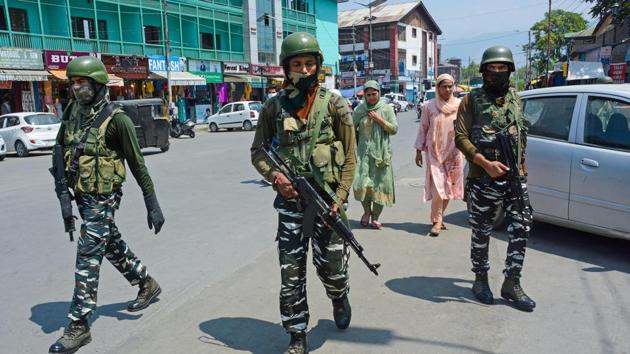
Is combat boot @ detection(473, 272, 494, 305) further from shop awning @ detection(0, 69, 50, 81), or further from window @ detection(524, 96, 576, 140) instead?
shop awning @ detection(0, 69, 50, 81)

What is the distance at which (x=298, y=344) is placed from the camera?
9.96ft

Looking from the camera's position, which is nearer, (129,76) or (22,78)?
(22,78)

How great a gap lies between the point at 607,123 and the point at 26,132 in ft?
53.3

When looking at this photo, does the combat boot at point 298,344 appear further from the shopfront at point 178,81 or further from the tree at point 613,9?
the shopfront at point 178,81

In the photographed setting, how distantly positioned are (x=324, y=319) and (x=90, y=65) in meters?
2.30

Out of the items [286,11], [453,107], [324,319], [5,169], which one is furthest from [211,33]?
[324,319]

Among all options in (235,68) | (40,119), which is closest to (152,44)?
(235,68)

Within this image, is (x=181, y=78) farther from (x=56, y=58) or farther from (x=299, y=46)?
(x=299, y=46)

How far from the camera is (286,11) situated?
38.5 metres

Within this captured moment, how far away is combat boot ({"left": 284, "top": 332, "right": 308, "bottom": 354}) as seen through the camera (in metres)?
3.02

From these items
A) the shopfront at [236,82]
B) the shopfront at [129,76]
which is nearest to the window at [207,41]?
the shopfront at [236,82]

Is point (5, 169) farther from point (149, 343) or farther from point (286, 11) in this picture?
point (286, 11)

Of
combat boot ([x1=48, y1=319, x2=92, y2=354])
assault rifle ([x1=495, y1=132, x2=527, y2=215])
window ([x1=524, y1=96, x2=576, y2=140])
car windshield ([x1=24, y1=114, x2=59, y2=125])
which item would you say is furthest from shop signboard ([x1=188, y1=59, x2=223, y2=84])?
assault rifle ([x1=495, y1=132, x2=527, y2=215])

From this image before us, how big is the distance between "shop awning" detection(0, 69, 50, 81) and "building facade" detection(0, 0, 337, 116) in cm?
4
